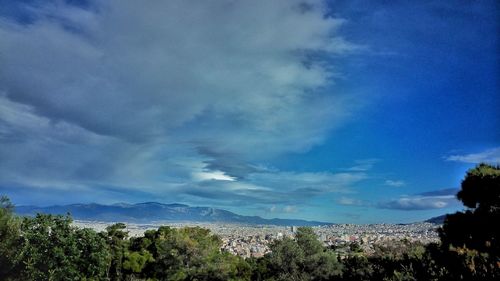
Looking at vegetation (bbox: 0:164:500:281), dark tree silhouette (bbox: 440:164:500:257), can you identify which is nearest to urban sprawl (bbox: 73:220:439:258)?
dark tree silhouette (bbox: 440:164:500:257)

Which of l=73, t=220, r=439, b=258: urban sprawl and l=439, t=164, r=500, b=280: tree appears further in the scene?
l=73, t=220, r=439, b=258: urban sprawl

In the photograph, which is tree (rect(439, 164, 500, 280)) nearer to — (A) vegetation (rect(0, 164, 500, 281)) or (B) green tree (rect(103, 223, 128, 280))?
(A) vegetation (rect(0, 164, 500, 281))

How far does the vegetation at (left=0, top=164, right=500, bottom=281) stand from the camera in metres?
15.1

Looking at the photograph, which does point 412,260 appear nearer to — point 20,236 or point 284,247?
point 284,247

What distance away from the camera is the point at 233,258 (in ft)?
116

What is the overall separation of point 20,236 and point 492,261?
2561cm

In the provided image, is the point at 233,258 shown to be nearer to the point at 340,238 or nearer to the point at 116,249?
the point at 116,249

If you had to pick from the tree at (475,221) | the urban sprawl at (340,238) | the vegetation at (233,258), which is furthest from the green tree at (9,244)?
the tree at (475,221)

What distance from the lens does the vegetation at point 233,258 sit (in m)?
15.1

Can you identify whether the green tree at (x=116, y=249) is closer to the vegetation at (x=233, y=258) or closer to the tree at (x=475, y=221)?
the vegetation at (x=233, y=258)

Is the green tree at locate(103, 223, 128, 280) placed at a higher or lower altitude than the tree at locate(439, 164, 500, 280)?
lower

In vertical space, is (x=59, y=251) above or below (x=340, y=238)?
below

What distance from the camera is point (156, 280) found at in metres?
31.4

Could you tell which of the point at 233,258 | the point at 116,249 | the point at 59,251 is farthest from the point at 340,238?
the point at 59,251
